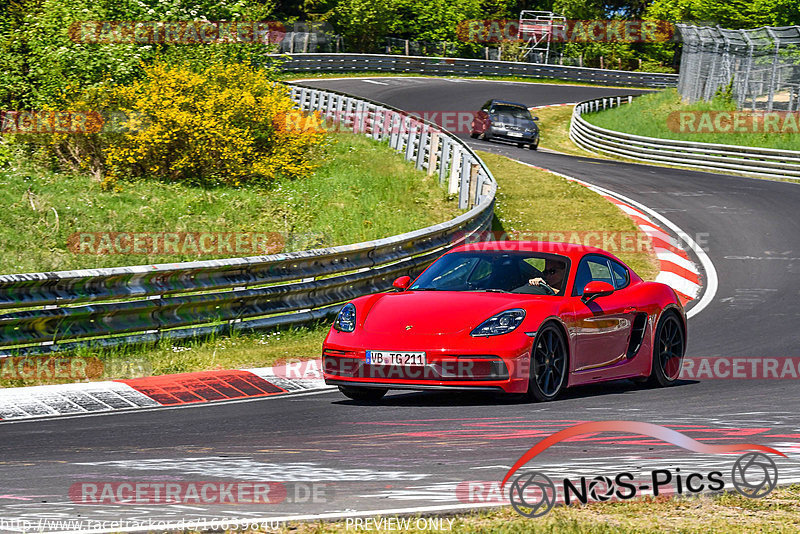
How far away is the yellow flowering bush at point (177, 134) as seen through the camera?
2211cm

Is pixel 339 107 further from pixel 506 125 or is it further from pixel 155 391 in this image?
pixel 155 391

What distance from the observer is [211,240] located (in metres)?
18.0

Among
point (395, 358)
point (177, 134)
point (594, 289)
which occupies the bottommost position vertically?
point (395, 358)

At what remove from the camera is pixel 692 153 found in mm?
34406

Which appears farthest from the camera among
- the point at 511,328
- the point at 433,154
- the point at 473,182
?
the point at 433,154

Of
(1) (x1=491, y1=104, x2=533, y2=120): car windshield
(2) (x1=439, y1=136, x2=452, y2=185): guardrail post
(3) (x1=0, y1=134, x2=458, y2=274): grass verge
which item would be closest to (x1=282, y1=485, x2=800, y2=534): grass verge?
(3) (x1=0, y1=134, x2=458, y2=274): grass verge

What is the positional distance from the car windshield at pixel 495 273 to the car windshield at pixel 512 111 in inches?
1140

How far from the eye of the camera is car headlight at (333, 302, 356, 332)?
8898 millimetres

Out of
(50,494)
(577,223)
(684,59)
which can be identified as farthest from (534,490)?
(684,59)

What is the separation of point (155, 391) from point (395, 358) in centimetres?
220
